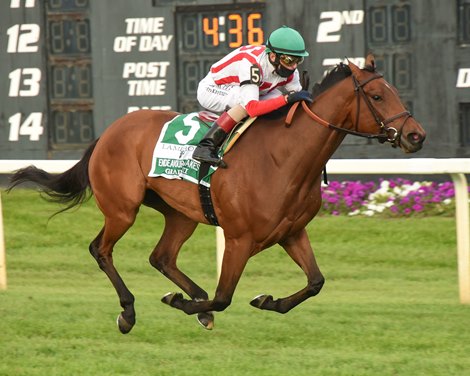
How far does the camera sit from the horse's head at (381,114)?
19.8 feet

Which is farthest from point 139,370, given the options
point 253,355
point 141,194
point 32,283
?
point 32,283

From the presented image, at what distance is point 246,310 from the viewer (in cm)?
738

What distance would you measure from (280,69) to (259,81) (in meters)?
0.16

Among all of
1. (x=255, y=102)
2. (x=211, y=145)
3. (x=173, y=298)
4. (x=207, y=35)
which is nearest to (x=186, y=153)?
(x=211, y=145)

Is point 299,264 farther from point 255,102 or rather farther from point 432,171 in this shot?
point 432,171

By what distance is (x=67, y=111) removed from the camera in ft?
38.2

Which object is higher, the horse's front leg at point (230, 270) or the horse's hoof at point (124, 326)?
the horse's front leg at point (230, 270)

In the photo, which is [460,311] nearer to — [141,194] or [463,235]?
[463,235]

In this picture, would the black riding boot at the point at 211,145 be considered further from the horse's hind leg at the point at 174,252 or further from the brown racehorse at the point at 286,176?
the horse's hind leg at the point at 174,252

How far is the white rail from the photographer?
7.39 m

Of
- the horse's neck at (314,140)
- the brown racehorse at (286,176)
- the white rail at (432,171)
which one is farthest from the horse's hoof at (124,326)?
the white rail at (432,171)

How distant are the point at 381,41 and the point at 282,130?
4.52m

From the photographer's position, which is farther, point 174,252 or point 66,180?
point 66,180

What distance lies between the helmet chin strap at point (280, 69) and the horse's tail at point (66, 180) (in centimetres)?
137
